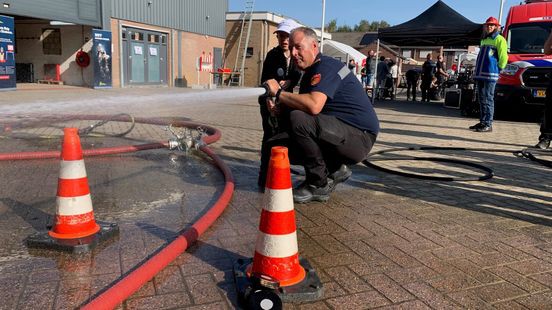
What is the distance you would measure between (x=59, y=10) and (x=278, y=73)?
52.1 feet

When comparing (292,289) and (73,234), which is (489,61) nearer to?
(292,289)

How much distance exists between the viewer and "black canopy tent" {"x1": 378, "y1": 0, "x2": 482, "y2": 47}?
49.0 feet

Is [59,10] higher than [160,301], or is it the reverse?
[59,10]

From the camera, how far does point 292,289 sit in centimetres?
227

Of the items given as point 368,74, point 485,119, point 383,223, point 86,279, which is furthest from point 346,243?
point 368,74

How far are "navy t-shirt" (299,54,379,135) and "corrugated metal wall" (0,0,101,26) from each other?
15141 millimetres

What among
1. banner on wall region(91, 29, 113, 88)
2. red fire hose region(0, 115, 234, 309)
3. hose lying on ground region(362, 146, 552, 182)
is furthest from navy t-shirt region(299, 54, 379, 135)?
banner on wall region(91, 29, 113, 88)

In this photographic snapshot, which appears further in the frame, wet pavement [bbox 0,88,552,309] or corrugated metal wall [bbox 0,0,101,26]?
corrugated metal wall [bbox 0,0,101,26]

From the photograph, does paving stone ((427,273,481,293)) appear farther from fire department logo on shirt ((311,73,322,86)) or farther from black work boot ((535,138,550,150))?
black work boot ((535,138,550,150))

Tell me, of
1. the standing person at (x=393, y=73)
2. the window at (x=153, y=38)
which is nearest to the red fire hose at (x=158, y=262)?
the standing person at (x=393, y=73)

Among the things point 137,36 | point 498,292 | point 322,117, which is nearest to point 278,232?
point 498,292

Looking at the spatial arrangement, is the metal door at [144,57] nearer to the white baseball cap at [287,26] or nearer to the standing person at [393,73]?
the standing person at [393,73]

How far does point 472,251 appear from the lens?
2955mm

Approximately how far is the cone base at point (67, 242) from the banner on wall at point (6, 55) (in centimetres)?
1460
